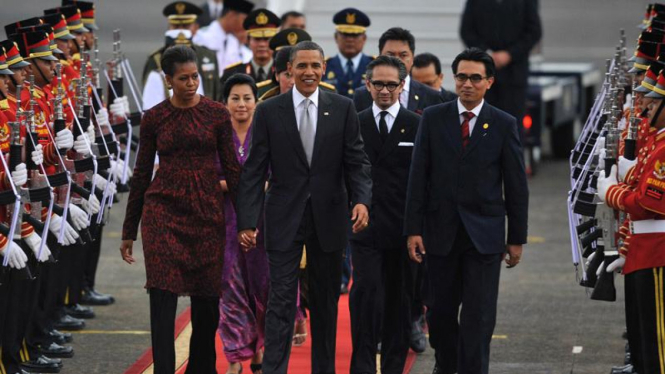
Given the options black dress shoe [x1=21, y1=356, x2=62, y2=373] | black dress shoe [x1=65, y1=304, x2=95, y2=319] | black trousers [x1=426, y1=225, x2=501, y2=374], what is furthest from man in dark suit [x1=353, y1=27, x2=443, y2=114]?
black dress shoe [x1=65, y1=304, x2=95, y2=319]

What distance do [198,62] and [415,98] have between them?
10.4 feet

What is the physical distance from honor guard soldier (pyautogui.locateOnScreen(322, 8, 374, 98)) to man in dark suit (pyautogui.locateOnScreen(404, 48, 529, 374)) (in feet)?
10.5

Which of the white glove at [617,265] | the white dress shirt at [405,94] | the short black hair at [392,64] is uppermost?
the short black hair at [392,64]

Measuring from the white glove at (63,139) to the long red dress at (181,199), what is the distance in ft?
3.85

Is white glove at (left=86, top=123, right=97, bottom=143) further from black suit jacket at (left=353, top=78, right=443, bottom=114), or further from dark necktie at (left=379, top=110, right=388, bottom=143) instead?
→ dark necktie at (left=379, top=110, right=388, bottom=143)

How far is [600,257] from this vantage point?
9570 millimetres

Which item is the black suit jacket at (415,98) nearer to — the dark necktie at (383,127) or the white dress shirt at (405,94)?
the white dress shirt at (405,94)

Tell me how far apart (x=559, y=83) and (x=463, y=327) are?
12305mm

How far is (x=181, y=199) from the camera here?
30.1ft

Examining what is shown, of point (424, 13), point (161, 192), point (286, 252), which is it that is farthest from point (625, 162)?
point (424, 13)

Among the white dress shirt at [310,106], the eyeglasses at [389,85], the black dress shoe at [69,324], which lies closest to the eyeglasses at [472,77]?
the eyeglasses at [389,85]

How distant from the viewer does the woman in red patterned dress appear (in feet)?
→ 30.0

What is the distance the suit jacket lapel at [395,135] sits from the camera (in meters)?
9.88

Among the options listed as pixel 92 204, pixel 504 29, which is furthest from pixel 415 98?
pixel 504 29
